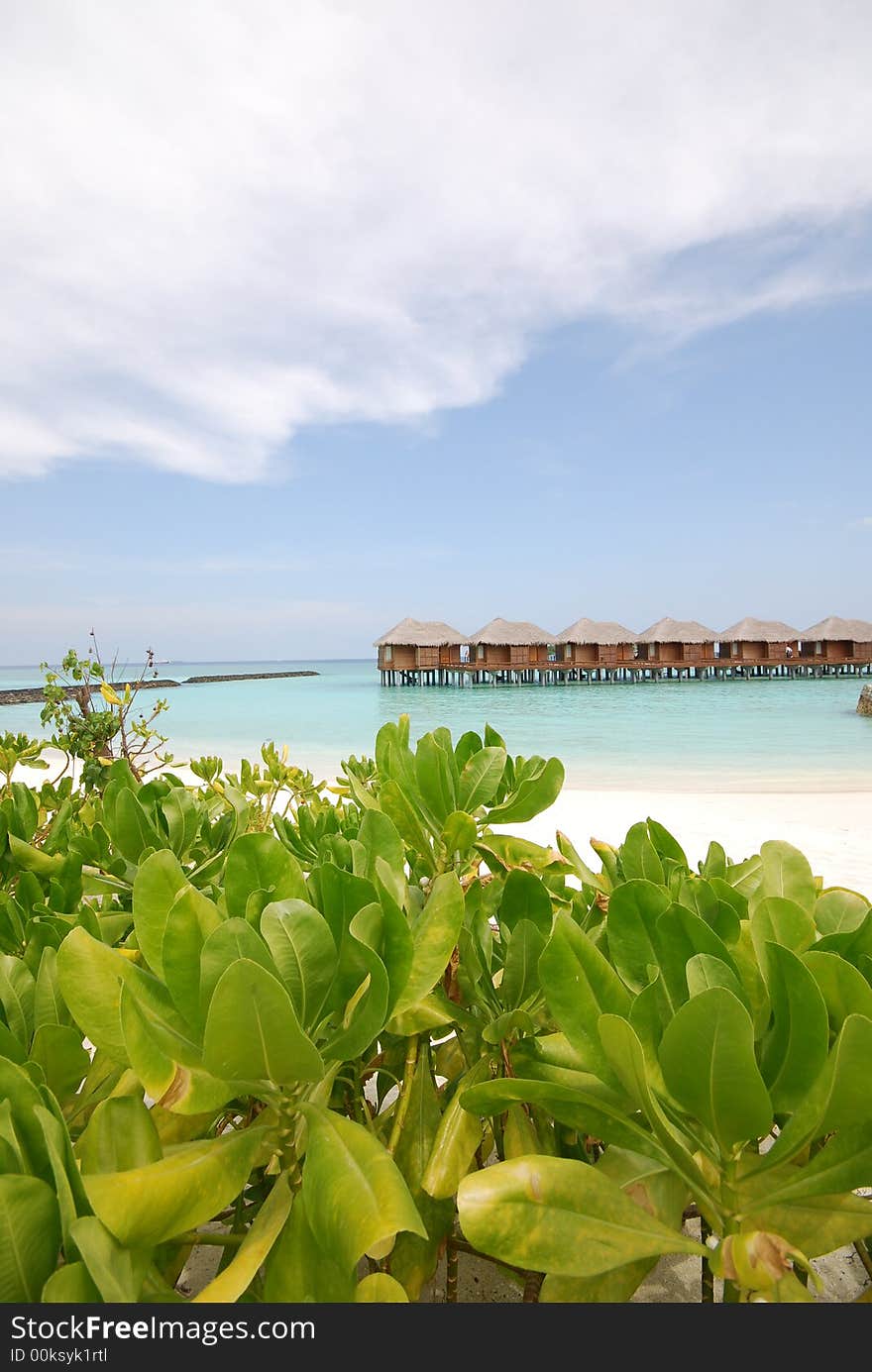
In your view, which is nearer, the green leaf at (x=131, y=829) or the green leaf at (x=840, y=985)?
the green leaf at (x=840, y=985)

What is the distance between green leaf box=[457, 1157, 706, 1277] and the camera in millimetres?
448

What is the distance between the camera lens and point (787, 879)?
757mm

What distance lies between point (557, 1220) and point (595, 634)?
42.6 meters

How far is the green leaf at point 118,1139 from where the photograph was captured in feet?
1.63

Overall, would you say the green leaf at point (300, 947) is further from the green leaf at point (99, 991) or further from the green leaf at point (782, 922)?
the green leaf at point (782, 922)

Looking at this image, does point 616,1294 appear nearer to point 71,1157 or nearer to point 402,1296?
point 402,1296

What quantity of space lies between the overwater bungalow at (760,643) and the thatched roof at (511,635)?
416 inches

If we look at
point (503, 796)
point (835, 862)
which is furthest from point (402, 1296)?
point (835, 862)

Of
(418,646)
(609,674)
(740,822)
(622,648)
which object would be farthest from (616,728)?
(609,674)

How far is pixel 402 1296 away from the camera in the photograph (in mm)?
451

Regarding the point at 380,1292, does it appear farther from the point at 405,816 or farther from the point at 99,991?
the point at 405,816

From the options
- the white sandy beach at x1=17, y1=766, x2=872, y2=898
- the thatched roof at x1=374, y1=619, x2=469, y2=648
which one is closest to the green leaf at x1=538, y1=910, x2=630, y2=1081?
the white sandy beach at x1=17, y1=766, x2=872, y2=898

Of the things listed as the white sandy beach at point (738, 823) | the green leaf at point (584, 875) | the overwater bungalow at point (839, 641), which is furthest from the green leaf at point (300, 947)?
the overwater bungalow at point (839, 641)
